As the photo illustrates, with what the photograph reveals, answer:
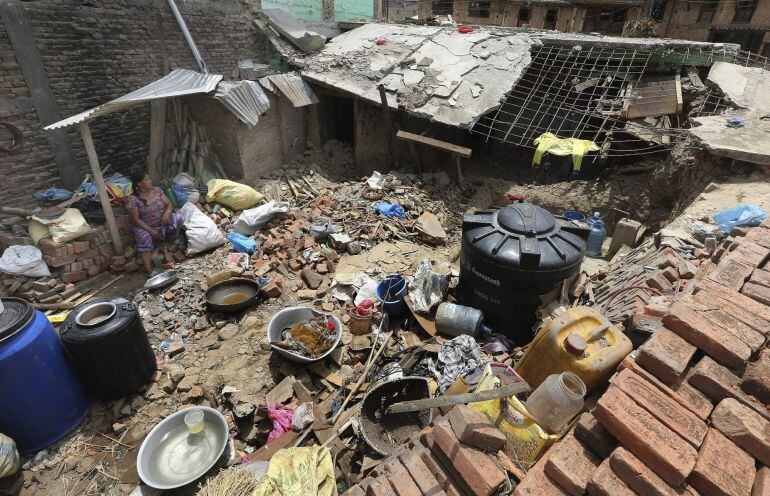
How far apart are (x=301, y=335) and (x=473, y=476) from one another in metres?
3.31

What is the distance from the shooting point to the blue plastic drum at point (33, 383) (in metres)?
3.54

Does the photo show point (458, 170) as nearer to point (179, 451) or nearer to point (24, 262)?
point (179, 451)

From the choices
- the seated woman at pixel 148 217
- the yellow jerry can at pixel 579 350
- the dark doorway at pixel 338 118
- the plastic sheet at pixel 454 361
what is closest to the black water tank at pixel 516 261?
the plastic sheet at pixel 454 361

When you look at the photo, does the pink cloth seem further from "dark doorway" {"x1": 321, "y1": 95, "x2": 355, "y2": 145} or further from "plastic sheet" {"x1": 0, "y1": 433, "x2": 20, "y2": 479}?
"dark doorway" {"x1": 321, "y1": 95, "x2": 355, "y2": 145}

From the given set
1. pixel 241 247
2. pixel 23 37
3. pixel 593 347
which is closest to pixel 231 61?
pixel 23 37

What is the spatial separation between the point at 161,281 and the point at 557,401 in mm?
6094

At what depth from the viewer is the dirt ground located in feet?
13.0

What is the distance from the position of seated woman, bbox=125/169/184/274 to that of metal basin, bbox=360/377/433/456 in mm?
4907

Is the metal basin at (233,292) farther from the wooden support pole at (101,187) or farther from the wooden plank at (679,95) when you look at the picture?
the wooden plank at (679,95)

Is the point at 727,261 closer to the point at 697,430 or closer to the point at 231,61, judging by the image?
the point at 697,430

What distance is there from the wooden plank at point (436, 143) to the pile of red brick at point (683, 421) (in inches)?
Answer: 295

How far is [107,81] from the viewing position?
314 inches

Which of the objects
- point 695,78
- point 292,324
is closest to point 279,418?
point 292,324

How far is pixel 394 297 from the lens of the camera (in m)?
5.41
